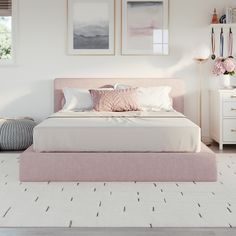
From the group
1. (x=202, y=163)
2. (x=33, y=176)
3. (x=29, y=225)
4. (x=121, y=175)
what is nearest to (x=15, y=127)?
(x=33, y=176)

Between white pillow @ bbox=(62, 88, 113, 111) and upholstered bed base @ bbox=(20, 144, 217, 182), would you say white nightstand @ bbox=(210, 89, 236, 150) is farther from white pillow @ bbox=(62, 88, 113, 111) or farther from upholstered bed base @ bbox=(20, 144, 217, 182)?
upholstered bed base @ bbox=(20, 144, 217, 182)

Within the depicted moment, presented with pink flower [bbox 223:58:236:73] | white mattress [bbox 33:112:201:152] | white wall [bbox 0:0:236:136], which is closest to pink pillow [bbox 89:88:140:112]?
white wall [bbox 0:0:236:136]

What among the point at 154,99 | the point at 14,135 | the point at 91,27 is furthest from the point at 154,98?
the point at 14,135

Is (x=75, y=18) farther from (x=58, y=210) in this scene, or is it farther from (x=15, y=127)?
(x=58, y=210)

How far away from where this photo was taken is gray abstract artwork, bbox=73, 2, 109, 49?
6.13 meters

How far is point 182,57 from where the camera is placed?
20.4 ft

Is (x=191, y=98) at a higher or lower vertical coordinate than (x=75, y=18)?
lower

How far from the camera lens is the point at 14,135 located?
5629mm

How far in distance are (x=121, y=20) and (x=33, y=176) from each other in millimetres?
2800

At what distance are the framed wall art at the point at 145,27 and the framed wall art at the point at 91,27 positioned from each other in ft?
0.58

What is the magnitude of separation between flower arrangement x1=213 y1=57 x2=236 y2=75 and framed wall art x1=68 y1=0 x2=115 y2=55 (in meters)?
1.31

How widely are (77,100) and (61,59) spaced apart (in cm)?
73

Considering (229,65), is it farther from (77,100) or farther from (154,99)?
(77,100)

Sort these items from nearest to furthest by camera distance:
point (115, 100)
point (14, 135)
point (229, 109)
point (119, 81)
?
point (115, 100), point (14, 135), point (229, 109), point (119, 81)
